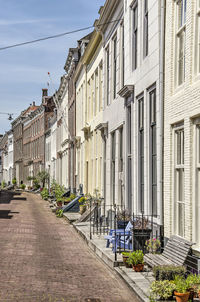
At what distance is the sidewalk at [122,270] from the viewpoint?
9.69 m

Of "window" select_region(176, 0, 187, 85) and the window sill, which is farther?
"window" select_region(176, 0, 187, 85)

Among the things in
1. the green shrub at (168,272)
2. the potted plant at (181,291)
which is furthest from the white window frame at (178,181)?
the potted plant at (181,291)

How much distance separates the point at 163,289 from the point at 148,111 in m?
6.75

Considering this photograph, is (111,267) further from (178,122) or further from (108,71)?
(108,71)

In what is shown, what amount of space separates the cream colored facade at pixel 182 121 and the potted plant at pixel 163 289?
5.20 ft

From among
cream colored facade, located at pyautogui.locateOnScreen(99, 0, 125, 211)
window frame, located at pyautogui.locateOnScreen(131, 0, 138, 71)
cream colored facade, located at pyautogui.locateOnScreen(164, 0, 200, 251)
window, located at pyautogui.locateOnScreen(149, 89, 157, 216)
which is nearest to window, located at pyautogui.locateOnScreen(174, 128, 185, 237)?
cream colored facade, located at pyautogui.locateOnScreen(164, 0, 200, 251)

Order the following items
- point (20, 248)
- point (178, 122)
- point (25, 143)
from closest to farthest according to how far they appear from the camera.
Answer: point (178, 122)
point (20, 248)
point (25, 143)

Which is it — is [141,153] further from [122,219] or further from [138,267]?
[138,267]

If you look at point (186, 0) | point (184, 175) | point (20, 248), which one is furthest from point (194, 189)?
point (20, 248)

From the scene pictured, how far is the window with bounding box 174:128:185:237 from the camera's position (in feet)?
37.7

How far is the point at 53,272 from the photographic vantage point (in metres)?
12.1

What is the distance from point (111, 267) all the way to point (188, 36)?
543cm

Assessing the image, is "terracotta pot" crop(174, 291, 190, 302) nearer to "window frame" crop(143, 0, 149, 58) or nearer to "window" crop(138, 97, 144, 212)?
"window" crop(138, 97, 144, 212)

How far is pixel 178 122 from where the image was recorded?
38.5ft
